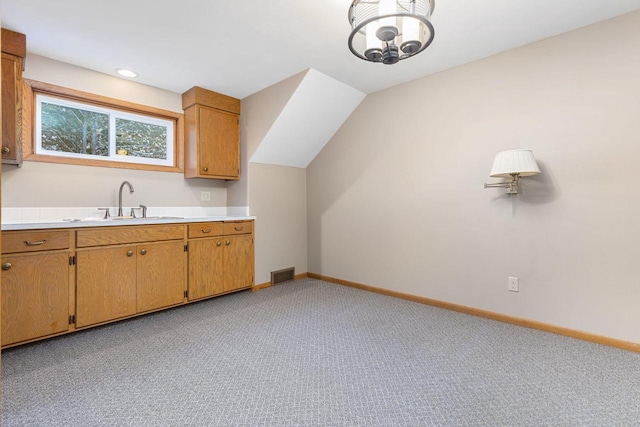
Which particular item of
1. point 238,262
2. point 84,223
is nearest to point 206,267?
point 238,262

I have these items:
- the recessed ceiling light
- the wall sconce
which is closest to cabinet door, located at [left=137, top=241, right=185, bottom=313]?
the recessed ceiling light

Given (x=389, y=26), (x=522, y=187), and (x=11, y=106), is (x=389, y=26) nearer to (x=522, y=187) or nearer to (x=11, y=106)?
(x=522, y=187)

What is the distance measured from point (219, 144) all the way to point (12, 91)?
173 centimetres

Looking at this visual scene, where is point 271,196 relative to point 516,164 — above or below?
below

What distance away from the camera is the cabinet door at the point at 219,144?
3.60m

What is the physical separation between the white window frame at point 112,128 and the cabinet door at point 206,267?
1.09m

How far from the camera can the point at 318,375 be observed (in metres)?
2.01

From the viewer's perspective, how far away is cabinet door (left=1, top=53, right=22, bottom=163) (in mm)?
2463

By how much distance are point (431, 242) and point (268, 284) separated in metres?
1.98

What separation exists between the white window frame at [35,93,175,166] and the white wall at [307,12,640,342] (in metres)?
2.10

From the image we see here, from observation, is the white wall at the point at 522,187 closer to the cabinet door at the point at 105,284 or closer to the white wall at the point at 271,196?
the white wall at the point at 271,196

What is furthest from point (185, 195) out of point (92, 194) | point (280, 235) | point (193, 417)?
point (193, 417)

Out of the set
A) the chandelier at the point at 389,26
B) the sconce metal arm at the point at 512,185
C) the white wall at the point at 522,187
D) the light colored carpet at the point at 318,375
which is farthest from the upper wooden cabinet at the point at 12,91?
the sconce metal arm at the point at 512,185

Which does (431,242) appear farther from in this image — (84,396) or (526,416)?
(84,396)
